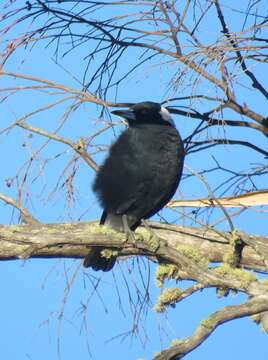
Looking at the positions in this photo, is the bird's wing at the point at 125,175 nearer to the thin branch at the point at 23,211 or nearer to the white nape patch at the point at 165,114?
the white nape patch at the point at 165,114

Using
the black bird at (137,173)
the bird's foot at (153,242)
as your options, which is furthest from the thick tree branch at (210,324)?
the black bird at (137,173)

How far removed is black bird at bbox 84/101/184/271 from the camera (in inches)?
159

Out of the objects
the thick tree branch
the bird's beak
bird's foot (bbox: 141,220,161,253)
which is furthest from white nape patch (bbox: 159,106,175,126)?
the thick tree branch

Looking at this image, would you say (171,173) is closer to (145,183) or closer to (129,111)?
(145,183)

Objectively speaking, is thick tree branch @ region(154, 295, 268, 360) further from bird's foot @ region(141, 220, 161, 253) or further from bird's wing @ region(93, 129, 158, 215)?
bird's wing @ region(93, 129, 158, 215)

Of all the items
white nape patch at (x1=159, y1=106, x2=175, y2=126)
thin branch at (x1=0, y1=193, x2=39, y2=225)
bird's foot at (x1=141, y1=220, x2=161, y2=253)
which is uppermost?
white nape patch at (x1=159, y1=106, x2=175, y2=126)

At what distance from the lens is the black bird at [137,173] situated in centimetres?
405

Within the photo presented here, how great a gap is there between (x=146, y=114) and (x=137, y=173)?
371 mm

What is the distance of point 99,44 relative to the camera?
4336 millimetres

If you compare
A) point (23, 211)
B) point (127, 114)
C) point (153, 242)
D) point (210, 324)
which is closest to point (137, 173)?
point (127, 114)

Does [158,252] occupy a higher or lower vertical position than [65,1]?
lower

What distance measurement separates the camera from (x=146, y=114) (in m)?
4.26

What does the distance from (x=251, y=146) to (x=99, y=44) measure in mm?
1031

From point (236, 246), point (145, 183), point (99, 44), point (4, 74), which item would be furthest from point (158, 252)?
point (99, 44)
